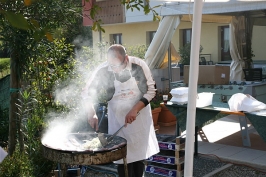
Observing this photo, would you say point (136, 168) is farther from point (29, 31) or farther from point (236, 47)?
point (236, 47)

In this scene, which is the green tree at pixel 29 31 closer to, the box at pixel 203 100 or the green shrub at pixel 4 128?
the green shrub at pixel 4 128

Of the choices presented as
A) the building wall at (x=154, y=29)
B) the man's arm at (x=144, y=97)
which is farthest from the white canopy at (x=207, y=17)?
the building wall at (x=154, y=29)

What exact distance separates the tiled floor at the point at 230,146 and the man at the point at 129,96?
1.86 metres

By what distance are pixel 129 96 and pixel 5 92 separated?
4183 mm

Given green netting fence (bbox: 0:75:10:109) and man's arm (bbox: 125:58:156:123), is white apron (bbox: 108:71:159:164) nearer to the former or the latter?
man's arm (bbox: 125:58:156:123)

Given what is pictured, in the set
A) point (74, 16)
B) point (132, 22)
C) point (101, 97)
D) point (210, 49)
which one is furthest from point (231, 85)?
point (132, 22)

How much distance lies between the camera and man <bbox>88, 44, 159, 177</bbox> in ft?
13.8

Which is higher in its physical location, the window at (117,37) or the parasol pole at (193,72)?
the window at (117,37)

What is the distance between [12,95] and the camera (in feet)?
15.8

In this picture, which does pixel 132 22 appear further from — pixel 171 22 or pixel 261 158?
pixel 261 158

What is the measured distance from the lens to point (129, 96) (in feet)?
14.1

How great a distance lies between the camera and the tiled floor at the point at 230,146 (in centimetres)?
564

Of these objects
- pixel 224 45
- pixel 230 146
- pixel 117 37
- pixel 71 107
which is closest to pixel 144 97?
pixel 71 107

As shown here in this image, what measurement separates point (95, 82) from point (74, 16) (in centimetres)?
79
